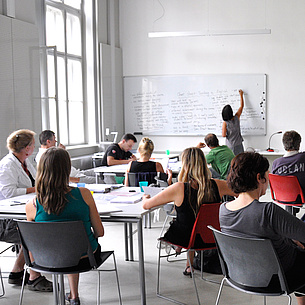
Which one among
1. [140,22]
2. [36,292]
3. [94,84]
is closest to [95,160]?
[94,84]

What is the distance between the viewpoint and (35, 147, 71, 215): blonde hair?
271 cm

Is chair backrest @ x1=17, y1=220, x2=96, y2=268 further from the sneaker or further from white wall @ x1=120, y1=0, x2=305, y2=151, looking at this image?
white wall @ x1=120, y1=0, x2=305, y2=151

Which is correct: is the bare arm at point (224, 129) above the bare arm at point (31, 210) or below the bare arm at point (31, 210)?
above

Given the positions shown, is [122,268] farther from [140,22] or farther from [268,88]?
[140,22]

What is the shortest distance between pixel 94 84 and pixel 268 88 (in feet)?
10.5

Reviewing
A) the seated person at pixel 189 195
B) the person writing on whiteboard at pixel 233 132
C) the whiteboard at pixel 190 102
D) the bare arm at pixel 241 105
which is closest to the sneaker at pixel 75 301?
the seated person at pixel 189 195

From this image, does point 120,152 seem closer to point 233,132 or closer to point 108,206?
point 233,132

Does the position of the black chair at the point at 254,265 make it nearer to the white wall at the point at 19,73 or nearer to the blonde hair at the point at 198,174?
the blonde hair at the point at 198,174

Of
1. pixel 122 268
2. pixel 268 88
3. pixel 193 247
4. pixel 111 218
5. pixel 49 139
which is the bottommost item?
pixel 122 268

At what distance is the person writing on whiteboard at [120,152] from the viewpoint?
6395mm

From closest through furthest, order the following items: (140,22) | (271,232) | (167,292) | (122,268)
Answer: (271,232) → (167,292) → (122,268) → (140,22)

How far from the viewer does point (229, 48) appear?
8.59 meters

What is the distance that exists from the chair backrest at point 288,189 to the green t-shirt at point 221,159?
0.62 meters

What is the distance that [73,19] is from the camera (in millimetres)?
8180
